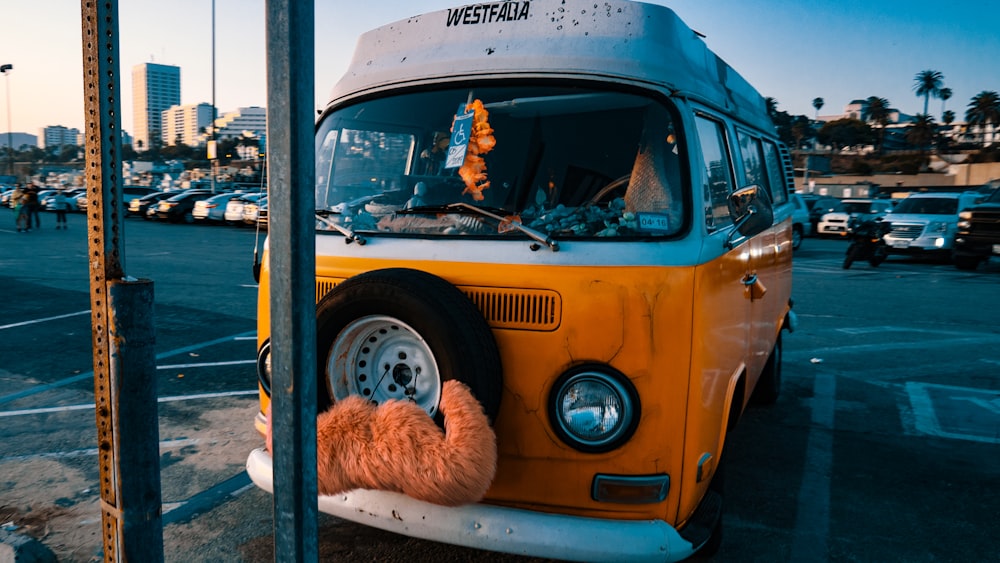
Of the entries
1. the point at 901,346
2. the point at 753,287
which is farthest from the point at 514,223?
the point at 901,346

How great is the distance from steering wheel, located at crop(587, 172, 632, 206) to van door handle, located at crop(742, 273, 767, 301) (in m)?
1.06

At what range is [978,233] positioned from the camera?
1777 cm

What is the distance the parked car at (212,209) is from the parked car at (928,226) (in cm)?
2636

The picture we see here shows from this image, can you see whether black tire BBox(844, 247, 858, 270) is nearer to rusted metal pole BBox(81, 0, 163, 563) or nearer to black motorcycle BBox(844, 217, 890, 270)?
black motorcycle BBox(844, 217, 890, 270)

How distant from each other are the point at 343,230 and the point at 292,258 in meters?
1.68

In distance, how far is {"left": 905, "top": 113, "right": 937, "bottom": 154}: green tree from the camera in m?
98.4

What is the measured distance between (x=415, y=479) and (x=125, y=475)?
96cm

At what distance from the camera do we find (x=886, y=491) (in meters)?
4.68

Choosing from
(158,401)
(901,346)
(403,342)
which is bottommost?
(901,346)

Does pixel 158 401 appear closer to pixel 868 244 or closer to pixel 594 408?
pixel 594 408

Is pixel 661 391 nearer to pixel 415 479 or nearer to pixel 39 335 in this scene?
pixel 415 479

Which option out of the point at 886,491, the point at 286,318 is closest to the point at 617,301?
the point at 286,318

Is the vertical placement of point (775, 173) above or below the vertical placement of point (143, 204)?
above

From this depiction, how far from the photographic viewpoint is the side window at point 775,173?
620cm
